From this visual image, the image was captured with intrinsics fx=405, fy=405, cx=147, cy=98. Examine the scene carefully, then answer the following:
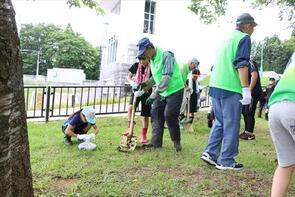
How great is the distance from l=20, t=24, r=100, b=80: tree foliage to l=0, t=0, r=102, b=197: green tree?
62738mm

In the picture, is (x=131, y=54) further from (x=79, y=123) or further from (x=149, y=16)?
(x=79, y=123)

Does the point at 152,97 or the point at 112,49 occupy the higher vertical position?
the point at 112,49

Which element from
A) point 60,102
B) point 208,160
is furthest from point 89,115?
point 60,102

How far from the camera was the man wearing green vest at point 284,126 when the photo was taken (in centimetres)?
297

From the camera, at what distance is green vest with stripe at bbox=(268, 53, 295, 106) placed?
9.79ft

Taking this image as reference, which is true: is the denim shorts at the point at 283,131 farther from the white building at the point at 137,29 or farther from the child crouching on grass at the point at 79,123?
the white building at the point at 137,29

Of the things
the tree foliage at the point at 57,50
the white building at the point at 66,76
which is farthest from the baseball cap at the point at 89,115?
the tree foliage at the point at 57,50

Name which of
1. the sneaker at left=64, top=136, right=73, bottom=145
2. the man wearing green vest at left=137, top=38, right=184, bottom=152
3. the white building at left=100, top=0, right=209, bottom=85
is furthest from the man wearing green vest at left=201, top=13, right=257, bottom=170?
the white building at left=100, top=0, right=209, bottom=85

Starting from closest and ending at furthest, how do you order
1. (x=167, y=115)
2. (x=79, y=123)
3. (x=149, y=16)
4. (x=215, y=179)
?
(x=215, y=179) < (x=167, y=115) < (x=79, y=123) < (x=149, y=16)

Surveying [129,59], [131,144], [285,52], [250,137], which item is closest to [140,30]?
[129,59]

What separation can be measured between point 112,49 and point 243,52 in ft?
75.6

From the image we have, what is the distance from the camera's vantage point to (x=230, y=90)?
15.9ft

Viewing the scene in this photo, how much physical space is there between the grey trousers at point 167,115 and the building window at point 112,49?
1970cm

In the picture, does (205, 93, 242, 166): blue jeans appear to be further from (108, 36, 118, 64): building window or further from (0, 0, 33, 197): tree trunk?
(108, 36, 118, 64): building window
